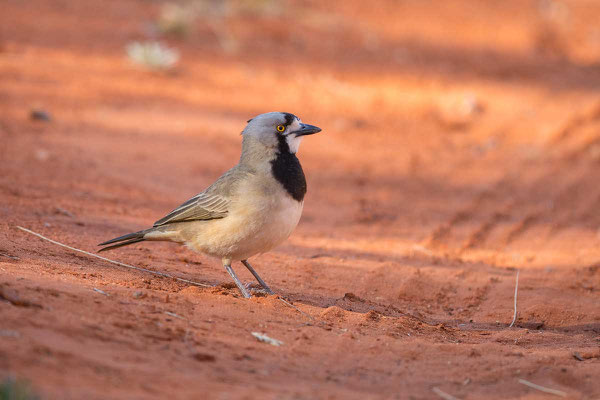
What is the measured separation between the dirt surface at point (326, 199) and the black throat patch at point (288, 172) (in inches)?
35.3

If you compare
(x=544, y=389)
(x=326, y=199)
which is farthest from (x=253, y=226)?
(x=326, y=199)

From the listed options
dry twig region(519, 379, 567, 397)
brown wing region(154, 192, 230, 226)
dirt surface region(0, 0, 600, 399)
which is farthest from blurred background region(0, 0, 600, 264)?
dry twig region(519, 379, 567, 397)

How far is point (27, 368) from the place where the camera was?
3.18m

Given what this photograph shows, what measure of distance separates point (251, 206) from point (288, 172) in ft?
1.42

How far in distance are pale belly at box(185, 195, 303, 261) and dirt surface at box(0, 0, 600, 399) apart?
38cm

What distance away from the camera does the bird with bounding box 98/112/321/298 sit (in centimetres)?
523

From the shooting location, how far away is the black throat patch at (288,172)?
17.5 feet

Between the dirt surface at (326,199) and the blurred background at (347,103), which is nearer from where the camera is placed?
the dirt surface at (326,199)

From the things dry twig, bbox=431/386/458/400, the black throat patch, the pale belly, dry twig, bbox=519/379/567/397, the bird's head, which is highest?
the bird's head

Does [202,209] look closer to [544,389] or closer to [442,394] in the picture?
[442,394]

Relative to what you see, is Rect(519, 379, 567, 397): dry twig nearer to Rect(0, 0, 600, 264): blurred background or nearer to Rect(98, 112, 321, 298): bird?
Rect(98, 112, 321, 298): bird

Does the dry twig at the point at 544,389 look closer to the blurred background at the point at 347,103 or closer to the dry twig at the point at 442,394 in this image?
the dry twig at the point at 442,394

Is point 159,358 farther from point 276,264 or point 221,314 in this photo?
point 276,264

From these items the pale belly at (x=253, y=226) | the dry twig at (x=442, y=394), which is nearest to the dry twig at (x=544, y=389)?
the dry twig at (x=442, y=394)
